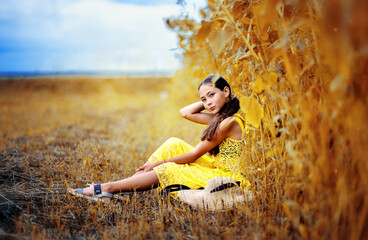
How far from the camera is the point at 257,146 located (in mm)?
1718

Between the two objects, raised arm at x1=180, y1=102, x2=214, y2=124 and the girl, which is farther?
raised arm at x1=180, y1=102, x2=214, y2=124

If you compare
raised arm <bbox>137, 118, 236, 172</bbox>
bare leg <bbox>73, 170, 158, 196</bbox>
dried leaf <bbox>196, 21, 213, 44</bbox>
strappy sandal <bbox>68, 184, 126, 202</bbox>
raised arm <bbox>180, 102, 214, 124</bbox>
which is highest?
dried leaf <bbox>196, 21, 213, 44</bbox>

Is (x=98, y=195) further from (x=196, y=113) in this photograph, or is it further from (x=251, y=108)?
(x=251, y=108)

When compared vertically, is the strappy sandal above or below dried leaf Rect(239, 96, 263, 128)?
below

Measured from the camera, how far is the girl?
1846mm

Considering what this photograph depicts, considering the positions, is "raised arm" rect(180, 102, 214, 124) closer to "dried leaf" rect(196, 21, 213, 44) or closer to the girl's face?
the girl's face

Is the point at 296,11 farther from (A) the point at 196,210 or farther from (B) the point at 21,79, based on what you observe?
(B) the point at 21,79

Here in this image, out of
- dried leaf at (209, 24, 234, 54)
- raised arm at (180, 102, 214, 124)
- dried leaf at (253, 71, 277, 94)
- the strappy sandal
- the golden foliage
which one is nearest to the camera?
the golden foliage

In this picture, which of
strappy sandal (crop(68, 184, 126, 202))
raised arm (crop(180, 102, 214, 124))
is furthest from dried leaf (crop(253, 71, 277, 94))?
strappy sandal (crop(68, 184, 126, 202))

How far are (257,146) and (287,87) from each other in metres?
0.43

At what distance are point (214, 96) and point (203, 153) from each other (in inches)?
16.4

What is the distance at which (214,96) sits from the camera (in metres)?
1.91

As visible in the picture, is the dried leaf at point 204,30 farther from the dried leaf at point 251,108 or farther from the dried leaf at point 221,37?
the dried leaf at point 251,108

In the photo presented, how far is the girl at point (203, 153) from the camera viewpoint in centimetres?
185
